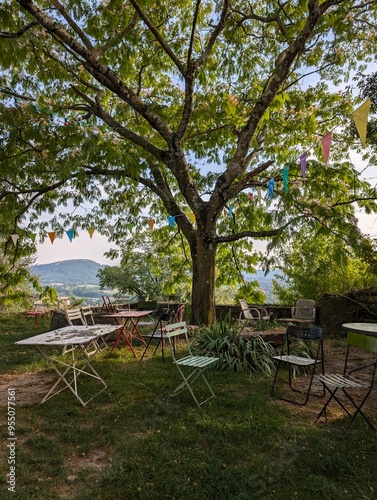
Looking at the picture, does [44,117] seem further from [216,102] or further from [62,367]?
[62,367]

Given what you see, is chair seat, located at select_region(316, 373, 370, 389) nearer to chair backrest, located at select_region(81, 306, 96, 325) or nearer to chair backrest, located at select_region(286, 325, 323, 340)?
chair backrest, located at select_region(286, 325, 323, 340)

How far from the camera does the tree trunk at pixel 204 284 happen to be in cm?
652

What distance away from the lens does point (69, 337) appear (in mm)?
3648

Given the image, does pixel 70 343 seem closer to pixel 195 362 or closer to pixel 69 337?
pixel 69 337

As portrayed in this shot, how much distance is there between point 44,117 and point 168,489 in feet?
19.3

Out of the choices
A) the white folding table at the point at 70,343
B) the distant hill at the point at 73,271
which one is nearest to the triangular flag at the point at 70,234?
the distant hill at the point at 73,271

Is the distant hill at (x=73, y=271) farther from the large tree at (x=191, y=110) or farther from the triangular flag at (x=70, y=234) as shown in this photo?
the large tree at (x=191, y=110)

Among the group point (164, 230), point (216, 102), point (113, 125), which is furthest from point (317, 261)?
point (113, 125)

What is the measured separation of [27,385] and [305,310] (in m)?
5.64

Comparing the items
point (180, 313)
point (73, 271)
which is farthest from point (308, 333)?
point (73, 271)

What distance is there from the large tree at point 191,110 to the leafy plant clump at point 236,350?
1381mm

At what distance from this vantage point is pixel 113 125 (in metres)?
6.39

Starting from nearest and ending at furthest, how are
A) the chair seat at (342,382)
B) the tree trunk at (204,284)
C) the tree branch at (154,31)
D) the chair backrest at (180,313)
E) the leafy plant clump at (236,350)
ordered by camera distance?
the chair seat at (342,382), the leafy plant clump at (236,350), the tree branch at (154,31), the chair backrest at (180,313), the tree trunk at (204,284)

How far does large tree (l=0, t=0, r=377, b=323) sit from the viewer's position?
17.9 ft
